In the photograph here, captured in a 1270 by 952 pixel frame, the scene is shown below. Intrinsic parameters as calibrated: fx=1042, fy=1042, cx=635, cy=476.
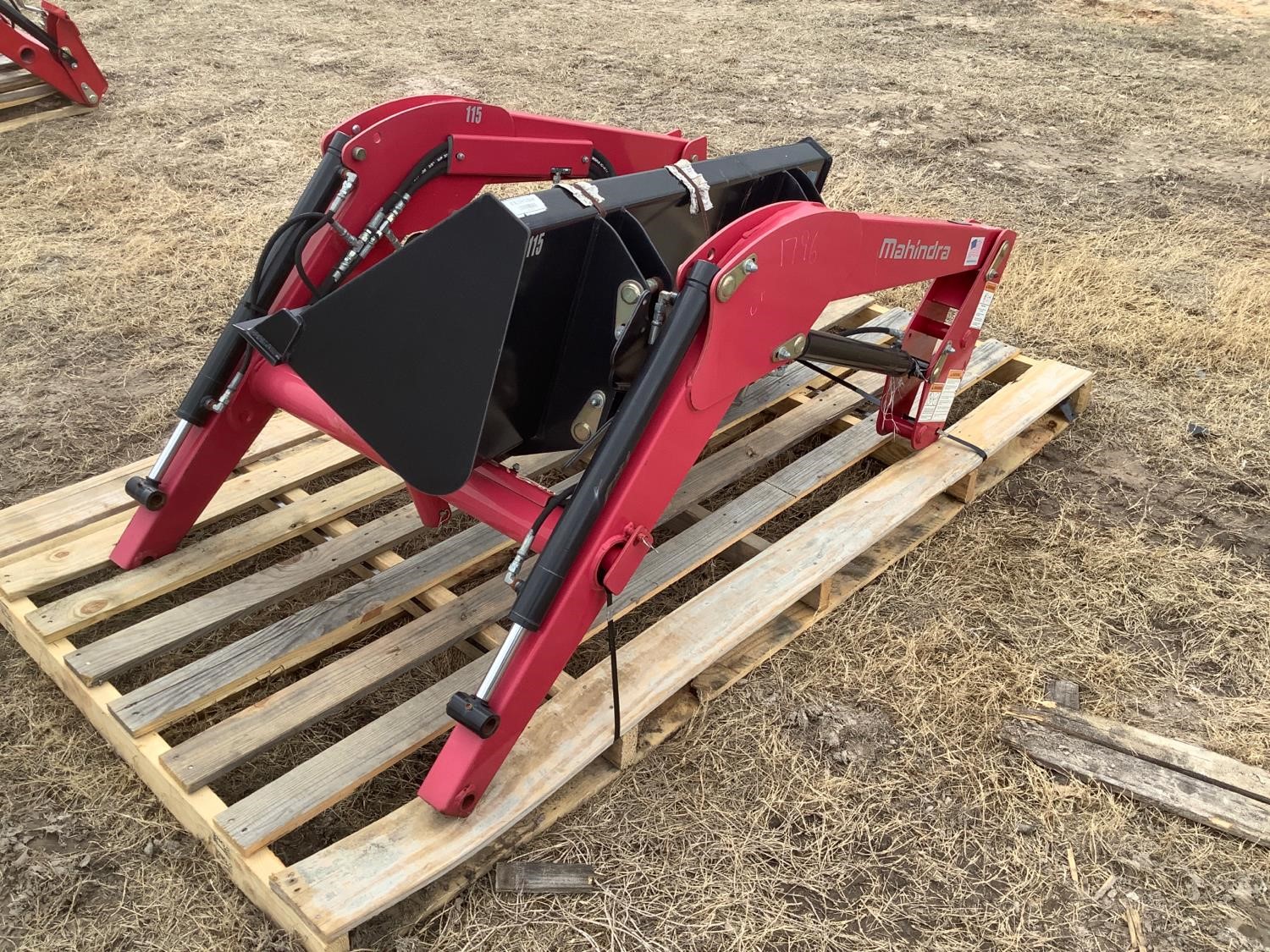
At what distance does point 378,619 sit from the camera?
9.43 ft

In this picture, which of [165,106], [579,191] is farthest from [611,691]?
[165,106]

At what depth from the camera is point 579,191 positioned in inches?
89.7

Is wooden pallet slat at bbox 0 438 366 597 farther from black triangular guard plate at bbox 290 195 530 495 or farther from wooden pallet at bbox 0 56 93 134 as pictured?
wooden pallet at bbox 0 56 93 134

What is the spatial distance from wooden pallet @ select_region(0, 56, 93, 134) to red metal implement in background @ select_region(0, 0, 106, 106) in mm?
94

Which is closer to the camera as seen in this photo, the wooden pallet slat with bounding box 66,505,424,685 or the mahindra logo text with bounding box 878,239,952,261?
the wooden pallet slat with bounding box 66,505,424,685

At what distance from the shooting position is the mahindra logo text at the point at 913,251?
9.16 ft

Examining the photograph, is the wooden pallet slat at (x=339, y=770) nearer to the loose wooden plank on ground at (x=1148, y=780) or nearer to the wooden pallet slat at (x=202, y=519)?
the wooden pallet slat at (x=202, y=519)

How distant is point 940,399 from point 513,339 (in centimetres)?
180

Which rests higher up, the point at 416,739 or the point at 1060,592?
the point at 416,739

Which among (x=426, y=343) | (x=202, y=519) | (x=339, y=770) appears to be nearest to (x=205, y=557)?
(x=202, y=519)

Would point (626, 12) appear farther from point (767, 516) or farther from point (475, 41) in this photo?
point (767, 516)

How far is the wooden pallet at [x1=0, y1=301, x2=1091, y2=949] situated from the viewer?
226 centimetres

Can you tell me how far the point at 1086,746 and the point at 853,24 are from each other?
7870mm

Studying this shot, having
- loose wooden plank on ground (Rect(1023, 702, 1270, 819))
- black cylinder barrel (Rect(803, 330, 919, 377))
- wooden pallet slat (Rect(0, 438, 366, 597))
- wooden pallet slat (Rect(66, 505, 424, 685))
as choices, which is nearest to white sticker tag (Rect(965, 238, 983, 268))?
black cylinder barrel (Rect(803, 330, 919, 377))
